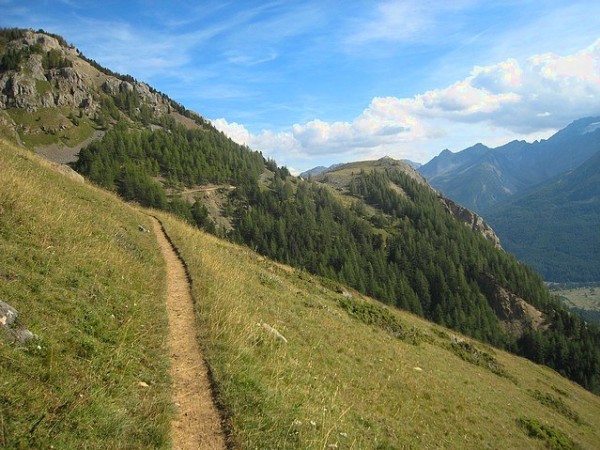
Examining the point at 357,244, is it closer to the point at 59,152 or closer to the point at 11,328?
the point at 59,152

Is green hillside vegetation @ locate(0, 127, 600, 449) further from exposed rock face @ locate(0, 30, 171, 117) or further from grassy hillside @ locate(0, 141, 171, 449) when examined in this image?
exposed rock face @ locate(0, 30, 171, 117)

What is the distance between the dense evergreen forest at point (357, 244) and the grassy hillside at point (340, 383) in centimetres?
8452

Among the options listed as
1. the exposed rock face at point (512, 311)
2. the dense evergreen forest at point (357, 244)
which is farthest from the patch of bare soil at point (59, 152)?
the exposed rock face at point (512, 311)

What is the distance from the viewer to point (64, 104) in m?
177

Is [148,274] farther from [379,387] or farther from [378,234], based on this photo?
[378,234]

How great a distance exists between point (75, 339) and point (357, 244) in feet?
509

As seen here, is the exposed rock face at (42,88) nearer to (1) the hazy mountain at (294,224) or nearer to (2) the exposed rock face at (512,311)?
(1) the hazy mountain at (294,224)

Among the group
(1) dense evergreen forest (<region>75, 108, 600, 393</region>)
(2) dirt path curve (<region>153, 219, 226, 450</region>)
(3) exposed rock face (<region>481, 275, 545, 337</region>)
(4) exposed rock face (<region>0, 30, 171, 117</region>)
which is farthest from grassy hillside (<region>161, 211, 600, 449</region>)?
(4) exposed rock face (<region>0, 30, 171, 117</region>)

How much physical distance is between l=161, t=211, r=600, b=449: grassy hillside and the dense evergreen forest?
277ft

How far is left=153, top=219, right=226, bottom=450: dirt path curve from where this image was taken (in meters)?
6.75

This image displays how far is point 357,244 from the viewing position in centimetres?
15962

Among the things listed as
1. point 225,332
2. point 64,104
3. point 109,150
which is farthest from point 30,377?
point 64,104

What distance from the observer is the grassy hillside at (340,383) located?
322 inches

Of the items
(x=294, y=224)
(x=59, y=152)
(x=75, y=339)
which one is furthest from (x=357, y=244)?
(x=75, y=339)
